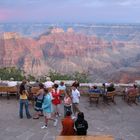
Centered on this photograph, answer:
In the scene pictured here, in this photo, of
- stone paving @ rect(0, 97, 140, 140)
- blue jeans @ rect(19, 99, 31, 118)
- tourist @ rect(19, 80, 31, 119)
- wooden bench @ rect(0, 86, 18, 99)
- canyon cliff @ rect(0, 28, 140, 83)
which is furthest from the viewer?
canyon cliff @ rect(0, 28, 140, 83)

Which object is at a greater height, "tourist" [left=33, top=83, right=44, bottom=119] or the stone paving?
"tourist" [left=33, top=83, right=44, bottom=119]

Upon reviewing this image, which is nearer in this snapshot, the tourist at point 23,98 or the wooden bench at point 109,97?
the tourist at point 23,98

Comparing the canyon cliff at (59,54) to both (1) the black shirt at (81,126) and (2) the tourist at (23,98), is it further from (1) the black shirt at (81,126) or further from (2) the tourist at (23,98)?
(1) the black shirt at (81,126)

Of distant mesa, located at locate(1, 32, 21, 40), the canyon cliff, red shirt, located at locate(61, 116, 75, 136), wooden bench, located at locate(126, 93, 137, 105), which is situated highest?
red shirt, located at locate(61, 116, 75, 136)

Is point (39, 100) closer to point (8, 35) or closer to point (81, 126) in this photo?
point (81, 126)

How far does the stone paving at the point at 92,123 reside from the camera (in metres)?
12.8

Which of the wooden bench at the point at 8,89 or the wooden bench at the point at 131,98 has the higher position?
the wooden bench at the point at 8,89

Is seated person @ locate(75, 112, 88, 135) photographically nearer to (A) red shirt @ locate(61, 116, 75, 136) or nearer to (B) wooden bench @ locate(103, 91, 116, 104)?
(A) red shirt @ locate(61, 116, 75, 136)

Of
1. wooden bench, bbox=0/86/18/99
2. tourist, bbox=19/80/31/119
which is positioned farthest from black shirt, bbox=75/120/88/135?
wooden bench, bbox=0/86/18/99

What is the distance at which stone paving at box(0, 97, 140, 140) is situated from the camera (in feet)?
42.1

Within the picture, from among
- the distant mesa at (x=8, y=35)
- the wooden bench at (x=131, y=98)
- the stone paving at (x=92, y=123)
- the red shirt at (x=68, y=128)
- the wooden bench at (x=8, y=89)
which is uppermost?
the red shirt at (x=68, y=128)

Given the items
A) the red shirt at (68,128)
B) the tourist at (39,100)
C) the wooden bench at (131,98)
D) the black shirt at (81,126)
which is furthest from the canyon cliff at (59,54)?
the black shirt at (81,126)

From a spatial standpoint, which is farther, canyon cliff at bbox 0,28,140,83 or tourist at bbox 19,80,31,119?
canyon cliff at bbox 0,28,140,83

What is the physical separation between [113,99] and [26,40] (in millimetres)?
145765
